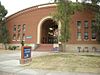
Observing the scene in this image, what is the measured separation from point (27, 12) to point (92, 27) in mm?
18057

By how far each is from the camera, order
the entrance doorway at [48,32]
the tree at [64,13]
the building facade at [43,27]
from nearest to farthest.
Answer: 1. the tree at [64,13]
2. the building facade at [43,27]
3. the entrance doorway at [48,32]

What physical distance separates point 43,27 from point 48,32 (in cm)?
558

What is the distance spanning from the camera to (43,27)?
5700 centimetres

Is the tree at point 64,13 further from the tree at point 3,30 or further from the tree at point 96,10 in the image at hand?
the tree at point 3,30

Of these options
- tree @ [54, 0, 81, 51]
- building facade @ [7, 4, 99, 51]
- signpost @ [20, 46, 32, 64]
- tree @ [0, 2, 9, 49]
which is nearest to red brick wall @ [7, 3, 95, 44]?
building facade @ [7, 4, 99, 51]

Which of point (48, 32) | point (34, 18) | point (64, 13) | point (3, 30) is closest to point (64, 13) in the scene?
point (64, 13)

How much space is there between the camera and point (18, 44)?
55281 millimetres

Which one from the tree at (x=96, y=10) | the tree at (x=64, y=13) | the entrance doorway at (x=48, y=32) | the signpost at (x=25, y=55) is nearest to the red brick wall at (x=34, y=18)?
the tree at (x=96, y=10)

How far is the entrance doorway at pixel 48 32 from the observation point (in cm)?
5647

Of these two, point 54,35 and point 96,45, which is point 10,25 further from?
point 96,45

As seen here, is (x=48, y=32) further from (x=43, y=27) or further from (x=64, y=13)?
(x=64, y=13)

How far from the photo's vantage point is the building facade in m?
49.6

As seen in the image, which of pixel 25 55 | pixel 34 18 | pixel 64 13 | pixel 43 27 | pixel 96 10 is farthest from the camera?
pixel 43 27

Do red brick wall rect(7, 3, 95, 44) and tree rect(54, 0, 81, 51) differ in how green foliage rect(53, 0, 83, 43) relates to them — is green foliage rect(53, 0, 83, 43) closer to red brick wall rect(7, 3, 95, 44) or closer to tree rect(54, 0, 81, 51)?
tree rect(54, 0, 81, 51)
